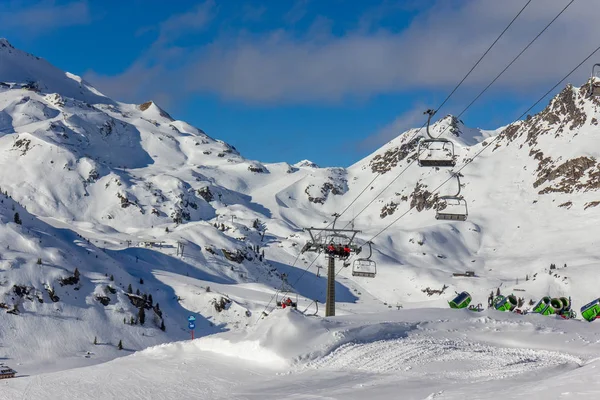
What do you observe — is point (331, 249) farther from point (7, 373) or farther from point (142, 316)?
point (142, 316)

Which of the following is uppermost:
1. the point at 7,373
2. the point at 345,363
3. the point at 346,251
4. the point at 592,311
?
the point at 346,251

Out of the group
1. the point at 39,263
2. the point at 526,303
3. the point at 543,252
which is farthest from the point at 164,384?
the point at 543,252

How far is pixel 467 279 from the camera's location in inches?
6378

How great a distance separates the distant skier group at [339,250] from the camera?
44719 mm

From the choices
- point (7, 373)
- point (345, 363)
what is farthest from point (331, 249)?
point (7, 373)

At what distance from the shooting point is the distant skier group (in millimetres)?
44719

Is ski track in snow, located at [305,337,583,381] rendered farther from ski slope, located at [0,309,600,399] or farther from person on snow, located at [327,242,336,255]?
person on snow, located at [327,242,336,255]

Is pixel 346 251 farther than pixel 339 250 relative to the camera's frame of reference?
Yes

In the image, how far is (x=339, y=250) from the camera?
4506cm

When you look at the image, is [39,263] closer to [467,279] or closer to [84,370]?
[84,370]

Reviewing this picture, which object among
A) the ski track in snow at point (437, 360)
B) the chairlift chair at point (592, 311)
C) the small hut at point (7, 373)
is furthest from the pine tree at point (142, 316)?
the ski track in snow at point (437, 360)

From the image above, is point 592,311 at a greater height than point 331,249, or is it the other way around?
point 331,249

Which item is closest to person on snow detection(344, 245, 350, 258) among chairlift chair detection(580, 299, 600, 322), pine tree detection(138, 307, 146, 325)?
chairlift chair detection(580, 299, 600, 322)

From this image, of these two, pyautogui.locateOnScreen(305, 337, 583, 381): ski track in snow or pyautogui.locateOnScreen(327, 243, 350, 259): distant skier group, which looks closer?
pyautogui.locateOnScreen(305, 337, 583, 381): ski track in snow
